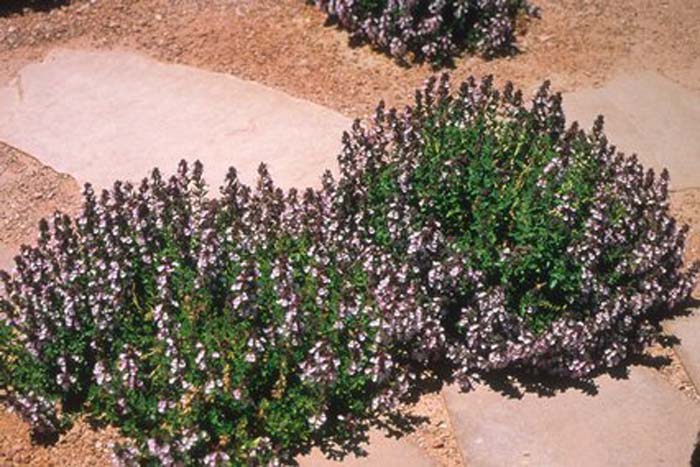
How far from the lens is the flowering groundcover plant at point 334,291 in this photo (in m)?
4.64

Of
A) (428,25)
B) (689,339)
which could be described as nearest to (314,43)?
(428,25)

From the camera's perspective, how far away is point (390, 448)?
4.80 meters

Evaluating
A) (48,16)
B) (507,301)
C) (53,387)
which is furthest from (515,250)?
(48,16)

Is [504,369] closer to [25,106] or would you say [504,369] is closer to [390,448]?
[390,448]

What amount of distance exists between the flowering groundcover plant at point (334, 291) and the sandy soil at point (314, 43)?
1615 mm

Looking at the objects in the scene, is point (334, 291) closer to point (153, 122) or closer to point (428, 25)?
point (153, 122)

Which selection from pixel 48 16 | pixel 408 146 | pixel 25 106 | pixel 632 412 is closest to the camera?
pixel 632 412

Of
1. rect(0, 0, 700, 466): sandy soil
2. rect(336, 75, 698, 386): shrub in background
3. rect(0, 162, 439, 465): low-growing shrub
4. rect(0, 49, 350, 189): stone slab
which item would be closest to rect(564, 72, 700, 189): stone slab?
rect(0, 0, 700, 466): sandy soil

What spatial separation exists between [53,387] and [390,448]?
1.80 m

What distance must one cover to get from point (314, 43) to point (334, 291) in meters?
3.62

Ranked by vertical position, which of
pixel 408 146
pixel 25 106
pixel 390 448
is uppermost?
pixel 408 146

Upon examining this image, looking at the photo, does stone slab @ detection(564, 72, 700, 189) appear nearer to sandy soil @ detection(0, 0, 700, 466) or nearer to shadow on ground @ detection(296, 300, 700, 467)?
sandy soil @ detection(0, 0, 700, 466)

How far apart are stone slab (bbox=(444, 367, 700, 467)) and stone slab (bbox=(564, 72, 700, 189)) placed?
2084 mm

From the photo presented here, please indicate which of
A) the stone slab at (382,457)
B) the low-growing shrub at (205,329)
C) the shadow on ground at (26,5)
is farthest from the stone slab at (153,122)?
the stone slab at (382,457)
